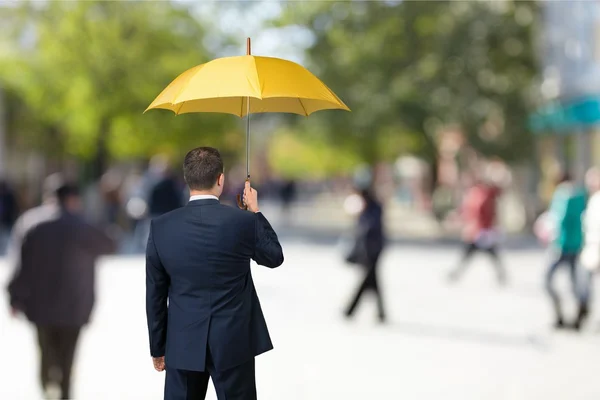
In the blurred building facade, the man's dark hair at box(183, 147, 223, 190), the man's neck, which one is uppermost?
the blurred building facade

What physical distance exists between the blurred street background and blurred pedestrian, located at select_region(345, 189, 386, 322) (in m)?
0.17

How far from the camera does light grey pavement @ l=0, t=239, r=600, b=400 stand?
23.0 ft

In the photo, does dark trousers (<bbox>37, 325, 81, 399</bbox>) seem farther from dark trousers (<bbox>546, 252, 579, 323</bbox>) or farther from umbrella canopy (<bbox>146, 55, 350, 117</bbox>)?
dark trousers (<bbox>546, 252, 579, 323</bbox>)

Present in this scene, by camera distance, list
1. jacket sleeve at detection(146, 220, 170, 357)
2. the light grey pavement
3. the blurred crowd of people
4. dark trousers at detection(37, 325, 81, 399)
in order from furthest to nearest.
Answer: the blurred crowd of people → the light grey pavement → dark trousers at detection(37, 325, 81, 399) → jacket sleeve at detection(146, 220, 170, 357)

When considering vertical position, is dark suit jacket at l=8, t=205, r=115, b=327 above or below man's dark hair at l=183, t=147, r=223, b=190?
below

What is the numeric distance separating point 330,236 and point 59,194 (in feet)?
74.2

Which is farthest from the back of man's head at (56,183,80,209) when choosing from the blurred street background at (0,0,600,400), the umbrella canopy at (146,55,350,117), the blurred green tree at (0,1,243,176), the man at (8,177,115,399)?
the blurred green tree at (0,1,243,176)

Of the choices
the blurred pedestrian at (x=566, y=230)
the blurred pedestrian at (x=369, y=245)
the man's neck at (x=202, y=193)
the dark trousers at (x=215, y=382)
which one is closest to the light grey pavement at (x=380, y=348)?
the blurred pedestrian at (x=369, y=245)

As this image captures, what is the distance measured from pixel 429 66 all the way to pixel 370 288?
1728 cm

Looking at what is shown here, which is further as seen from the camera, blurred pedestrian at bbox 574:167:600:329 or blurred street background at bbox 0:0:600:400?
blurred street background at bbox 0:0:600:400

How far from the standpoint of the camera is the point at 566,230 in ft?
32.9

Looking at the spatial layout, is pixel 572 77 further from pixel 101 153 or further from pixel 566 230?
pixel 566 230


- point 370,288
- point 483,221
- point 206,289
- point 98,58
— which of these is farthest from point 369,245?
point 98,58

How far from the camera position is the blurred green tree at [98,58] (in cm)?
2973
